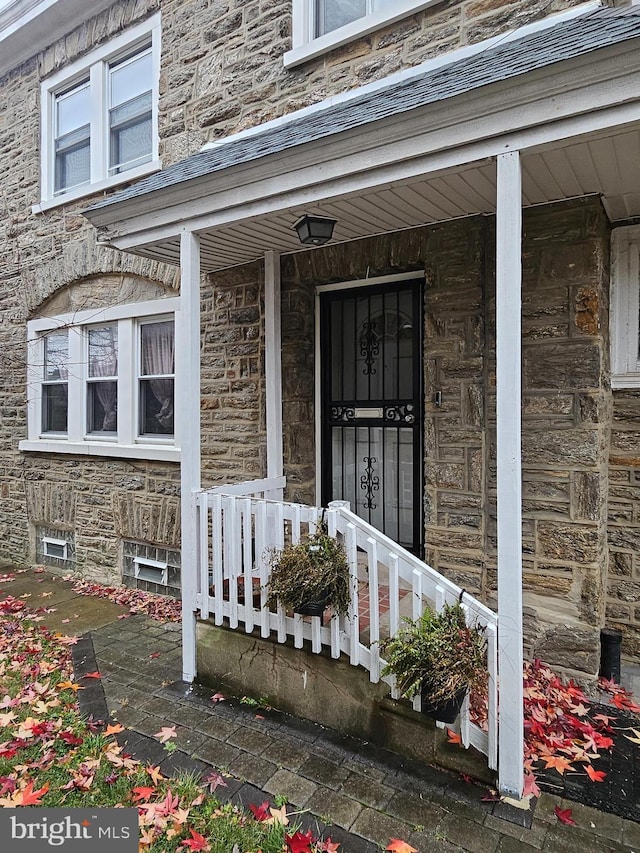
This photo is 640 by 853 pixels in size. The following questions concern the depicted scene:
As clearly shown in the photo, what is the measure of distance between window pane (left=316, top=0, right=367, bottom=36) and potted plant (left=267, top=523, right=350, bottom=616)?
411 cm

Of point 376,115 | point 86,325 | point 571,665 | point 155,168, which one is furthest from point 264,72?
point 571,665

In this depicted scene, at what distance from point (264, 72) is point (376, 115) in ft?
8.69

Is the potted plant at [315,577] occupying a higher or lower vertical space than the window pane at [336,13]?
lower

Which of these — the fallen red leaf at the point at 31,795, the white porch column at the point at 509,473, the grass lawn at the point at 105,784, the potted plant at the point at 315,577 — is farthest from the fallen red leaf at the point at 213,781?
the white porch column at the point at 509,473

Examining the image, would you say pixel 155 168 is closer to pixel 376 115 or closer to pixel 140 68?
pixel 140 68

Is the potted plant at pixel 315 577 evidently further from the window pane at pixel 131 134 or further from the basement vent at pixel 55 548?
the window pane at pixel 131 134

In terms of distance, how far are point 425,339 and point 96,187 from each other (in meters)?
4.41

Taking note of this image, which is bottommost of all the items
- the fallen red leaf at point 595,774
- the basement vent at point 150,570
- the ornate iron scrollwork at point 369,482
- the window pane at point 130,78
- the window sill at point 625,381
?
the fallen red leaf at point 595,774

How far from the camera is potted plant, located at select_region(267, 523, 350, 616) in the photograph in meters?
2.83

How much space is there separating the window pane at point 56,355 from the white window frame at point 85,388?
8cm

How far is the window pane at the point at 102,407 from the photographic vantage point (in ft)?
19.5

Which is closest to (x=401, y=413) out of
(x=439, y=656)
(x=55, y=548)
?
(x=439, y=656)

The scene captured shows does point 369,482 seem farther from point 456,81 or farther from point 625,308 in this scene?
point 456,81

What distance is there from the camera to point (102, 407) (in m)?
6.07
